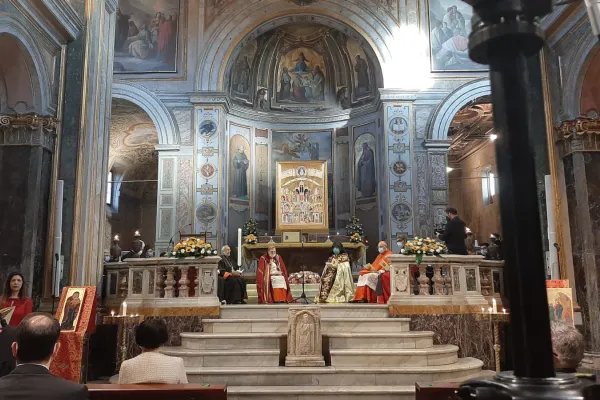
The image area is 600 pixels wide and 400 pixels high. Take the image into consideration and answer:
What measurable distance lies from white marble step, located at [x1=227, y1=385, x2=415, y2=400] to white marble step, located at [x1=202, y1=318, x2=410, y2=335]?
6.08 feet

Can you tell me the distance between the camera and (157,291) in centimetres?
1018

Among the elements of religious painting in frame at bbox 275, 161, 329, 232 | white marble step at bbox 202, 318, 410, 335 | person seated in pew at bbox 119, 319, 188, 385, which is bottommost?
white marble step at bbox 202, 318, 410, 335

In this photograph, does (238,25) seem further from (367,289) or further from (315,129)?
(367,289)

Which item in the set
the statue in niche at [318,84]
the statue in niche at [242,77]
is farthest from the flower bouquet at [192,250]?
the statue in niche at [318,84]

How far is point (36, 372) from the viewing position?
2682mm

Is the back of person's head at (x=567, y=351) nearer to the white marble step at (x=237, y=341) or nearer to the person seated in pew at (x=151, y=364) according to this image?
the person seated in pew at (x=151, y=364)

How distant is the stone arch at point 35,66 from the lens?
923 cm

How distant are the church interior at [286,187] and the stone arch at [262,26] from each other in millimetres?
73

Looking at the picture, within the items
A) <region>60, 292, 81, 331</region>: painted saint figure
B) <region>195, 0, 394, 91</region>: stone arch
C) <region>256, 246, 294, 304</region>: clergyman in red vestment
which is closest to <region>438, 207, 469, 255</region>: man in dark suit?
<region>256, 246, 294, 304</region>: clergyman in red vestment

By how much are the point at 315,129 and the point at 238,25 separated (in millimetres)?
4454

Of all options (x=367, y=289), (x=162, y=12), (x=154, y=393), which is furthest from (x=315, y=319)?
(x=162, y=12)

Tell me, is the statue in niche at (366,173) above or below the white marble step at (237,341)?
above

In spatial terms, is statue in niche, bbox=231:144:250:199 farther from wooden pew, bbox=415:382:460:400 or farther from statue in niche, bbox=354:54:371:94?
wooden pew, bbox=415:382:460:400

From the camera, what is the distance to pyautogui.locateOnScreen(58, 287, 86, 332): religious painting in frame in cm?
786
